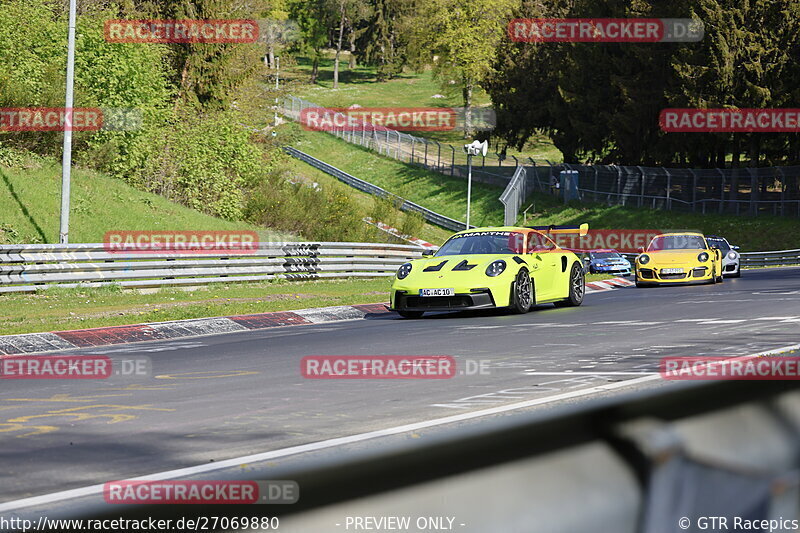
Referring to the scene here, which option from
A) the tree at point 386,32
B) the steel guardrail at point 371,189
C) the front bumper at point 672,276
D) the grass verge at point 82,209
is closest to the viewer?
the front bumper at point 672,276

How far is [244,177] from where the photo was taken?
135ft

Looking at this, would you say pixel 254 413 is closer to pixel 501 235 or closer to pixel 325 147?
pixel 501 235

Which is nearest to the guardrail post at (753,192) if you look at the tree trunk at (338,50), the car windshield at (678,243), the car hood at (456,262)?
the car windshield at (678,243)

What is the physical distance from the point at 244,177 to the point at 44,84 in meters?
9.89

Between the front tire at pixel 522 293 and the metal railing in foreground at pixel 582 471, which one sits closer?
the metal railing in foreground at pixel 582 471

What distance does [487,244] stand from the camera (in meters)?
18.4

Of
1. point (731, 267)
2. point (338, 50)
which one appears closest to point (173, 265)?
point (731, 267)

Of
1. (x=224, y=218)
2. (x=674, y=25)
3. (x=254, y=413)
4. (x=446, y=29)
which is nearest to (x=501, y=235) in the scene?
(x=254, y=413)
